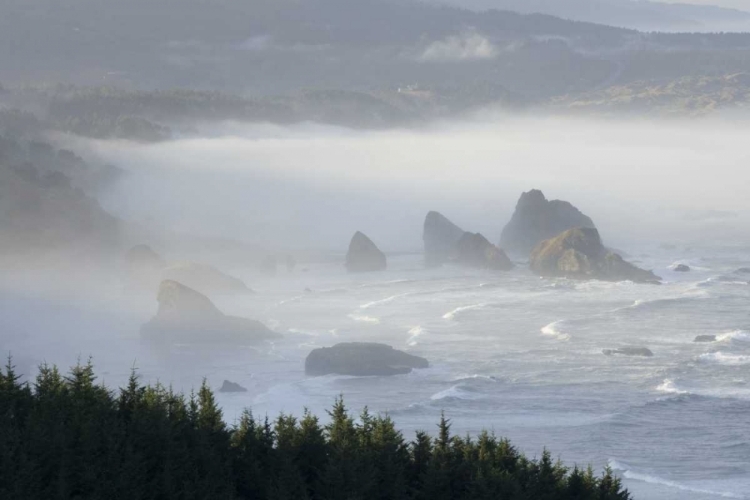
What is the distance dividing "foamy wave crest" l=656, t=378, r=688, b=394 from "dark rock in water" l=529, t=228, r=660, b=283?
107ft

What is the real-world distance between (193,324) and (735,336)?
2620 centimetres

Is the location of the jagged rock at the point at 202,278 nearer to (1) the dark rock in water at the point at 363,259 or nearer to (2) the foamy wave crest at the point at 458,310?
(2) the foamy wave crest at the point at 458,310

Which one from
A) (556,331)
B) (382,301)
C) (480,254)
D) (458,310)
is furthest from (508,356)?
(480,254)

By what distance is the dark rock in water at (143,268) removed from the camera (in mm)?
78500

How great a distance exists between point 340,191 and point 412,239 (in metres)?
36.4

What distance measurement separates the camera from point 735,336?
6194cm

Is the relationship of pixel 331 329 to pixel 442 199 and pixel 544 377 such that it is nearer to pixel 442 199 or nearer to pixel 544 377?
pixel 544 377

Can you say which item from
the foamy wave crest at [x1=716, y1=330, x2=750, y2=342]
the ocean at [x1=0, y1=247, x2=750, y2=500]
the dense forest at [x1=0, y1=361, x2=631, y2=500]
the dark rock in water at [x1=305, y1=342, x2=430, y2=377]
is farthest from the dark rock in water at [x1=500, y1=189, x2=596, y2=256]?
the dense forest at [x1=0, y1=361, x2=631, y2=500]

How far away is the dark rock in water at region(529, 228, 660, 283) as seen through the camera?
3322 inches

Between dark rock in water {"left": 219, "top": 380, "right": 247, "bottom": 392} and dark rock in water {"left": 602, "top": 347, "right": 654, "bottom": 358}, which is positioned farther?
dark rock in water {"left": 602, "top": 347, "right": 654, "bottom": 358}

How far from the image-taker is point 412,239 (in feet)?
426

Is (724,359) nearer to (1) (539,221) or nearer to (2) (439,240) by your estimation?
(1) (539,221)

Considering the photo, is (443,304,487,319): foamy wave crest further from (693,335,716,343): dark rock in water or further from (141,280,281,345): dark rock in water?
(693,335,716,343): dark rock in water

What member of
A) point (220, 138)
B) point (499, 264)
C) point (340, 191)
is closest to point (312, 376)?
point (499, 264)
